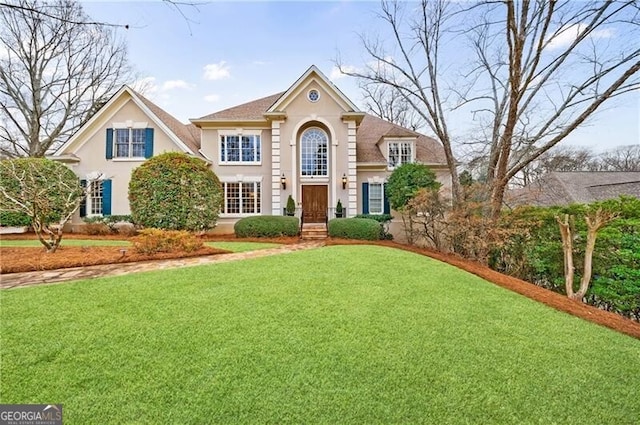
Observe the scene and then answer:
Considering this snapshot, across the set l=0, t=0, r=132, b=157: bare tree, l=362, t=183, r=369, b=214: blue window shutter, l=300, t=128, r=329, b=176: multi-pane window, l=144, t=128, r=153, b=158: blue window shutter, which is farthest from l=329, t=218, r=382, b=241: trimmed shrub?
l=0, t=0, r=132, b=157: bare tree

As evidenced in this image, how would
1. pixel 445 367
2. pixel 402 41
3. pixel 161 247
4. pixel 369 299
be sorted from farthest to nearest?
pixel 402 41 → pixel 161 247 → pixel 369 299 → pixel 445 367

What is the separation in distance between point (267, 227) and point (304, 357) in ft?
33.2

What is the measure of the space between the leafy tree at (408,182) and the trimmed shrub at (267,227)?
4848 mm

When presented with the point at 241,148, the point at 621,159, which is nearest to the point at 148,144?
the point at 241,148

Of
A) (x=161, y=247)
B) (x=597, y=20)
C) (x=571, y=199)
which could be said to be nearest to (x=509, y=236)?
(x=597, y=20)

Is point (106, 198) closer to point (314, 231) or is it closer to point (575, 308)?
point (314, 231)

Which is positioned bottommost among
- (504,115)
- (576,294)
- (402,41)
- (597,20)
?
(576,294)

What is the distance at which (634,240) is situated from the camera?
5977 mm

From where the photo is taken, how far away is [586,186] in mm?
23594

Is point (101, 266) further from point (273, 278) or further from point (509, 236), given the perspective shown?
point (509, 236)

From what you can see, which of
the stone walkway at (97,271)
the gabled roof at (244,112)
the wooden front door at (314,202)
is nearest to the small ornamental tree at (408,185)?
the wooden front door at (314,202)

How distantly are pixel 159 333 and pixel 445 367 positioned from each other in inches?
132

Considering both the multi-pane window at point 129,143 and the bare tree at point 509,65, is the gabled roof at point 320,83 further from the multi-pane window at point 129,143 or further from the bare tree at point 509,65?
the multi-pane window at point 129,143

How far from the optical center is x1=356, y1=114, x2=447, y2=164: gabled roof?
53.8 ft
